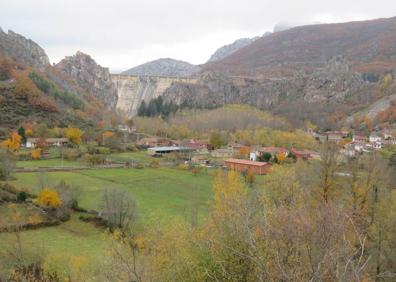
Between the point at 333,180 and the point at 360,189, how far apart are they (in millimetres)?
1667

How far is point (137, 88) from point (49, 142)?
10585cm

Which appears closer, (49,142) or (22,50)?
(49,142)

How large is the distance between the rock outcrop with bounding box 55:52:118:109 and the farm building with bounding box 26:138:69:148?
270 feet

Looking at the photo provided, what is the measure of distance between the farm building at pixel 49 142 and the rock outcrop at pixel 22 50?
54.5 m

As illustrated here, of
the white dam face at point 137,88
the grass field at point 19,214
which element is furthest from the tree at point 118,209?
the white dam face at point 137,88

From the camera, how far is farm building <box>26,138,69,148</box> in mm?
58912

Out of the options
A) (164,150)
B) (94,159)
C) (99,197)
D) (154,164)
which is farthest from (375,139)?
(99,197)

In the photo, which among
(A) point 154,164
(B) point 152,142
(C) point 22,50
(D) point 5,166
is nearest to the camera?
(D) point 5,166

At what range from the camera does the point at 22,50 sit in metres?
119

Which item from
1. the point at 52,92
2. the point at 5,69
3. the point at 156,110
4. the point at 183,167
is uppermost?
the point at 5,69

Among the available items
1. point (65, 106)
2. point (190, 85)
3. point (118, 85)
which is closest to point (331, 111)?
point (190, 85)

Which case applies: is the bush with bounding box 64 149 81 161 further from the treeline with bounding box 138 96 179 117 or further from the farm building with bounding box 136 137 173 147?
the treeline with bounding box 138 96 179 117

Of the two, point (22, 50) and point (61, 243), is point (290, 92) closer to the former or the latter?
point (22, 50)

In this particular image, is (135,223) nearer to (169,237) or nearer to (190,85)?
(169,237)
